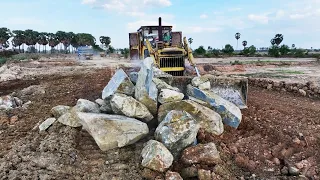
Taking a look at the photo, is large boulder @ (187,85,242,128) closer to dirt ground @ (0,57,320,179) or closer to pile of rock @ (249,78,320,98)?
dirt ground @ (0,57,320,179)

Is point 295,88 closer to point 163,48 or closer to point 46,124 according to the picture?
point 163,48

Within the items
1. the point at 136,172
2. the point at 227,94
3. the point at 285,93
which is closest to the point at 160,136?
the point at 136,172

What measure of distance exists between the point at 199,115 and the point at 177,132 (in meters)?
0.86

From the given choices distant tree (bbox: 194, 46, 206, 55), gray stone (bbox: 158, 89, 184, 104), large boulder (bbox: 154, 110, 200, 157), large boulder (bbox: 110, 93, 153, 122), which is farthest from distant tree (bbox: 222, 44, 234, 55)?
large boulder (bbox: 154, 110, 200, 157)

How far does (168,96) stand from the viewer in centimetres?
586

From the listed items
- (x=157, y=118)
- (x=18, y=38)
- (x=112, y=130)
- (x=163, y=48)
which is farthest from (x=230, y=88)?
(x=18, y=38)

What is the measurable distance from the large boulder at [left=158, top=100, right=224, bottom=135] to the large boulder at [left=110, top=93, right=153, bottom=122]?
0.29 m

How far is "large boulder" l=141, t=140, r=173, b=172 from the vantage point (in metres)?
4.55

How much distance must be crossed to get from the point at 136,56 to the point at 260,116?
885cm

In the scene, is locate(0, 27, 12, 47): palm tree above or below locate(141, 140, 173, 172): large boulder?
above

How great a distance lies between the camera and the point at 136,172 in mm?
4617

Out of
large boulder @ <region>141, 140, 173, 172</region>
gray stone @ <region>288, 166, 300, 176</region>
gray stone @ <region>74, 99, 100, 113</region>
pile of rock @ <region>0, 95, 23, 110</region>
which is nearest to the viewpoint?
large boulder @ <region>141, 140, 173, 172</region>

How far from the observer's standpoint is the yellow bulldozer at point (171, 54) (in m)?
7.29

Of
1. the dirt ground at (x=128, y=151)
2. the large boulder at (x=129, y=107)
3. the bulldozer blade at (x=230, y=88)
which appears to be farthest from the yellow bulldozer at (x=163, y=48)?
the large boulder at (x=129, y=107)
